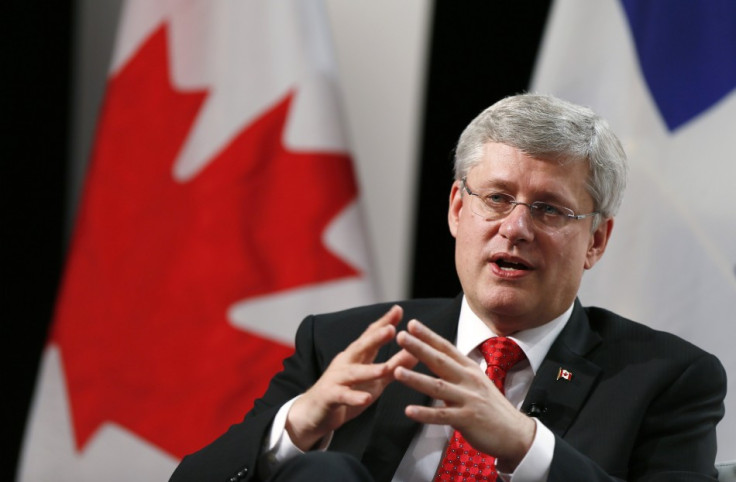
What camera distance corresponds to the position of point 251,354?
3.12 m

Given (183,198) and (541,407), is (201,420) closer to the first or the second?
(183,198)

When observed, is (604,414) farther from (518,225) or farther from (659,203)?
(659,203)

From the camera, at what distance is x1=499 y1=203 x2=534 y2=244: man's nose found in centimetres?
186

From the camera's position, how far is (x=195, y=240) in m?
3.17

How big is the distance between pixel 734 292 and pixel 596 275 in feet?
1.17

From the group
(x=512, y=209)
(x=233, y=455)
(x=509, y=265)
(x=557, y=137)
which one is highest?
(x=557, y=137)

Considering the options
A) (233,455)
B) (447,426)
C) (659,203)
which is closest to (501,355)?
(447,426)

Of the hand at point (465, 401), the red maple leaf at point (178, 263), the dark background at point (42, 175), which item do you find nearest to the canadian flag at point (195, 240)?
the red maple leaf at point (178, 263)

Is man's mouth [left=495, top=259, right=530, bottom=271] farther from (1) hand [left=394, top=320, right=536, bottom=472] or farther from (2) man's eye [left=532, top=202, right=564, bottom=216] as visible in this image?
(1) hand [left=394, top=320, right=536, bottom=472]

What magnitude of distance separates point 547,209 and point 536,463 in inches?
20.0

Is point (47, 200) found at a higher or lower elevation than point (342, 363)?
lower

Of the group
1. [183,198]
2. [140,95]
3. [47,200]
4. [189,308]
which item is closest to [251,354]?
[189,308]

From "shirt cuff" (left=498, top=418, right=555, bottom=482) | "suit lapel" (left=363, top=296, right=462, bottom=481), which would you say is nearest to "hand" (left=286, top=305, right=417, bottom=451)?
"suit lapel" (left=363, top=296, right=462, bottom=481)

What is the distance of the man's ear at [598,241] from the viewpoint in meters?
2.01
